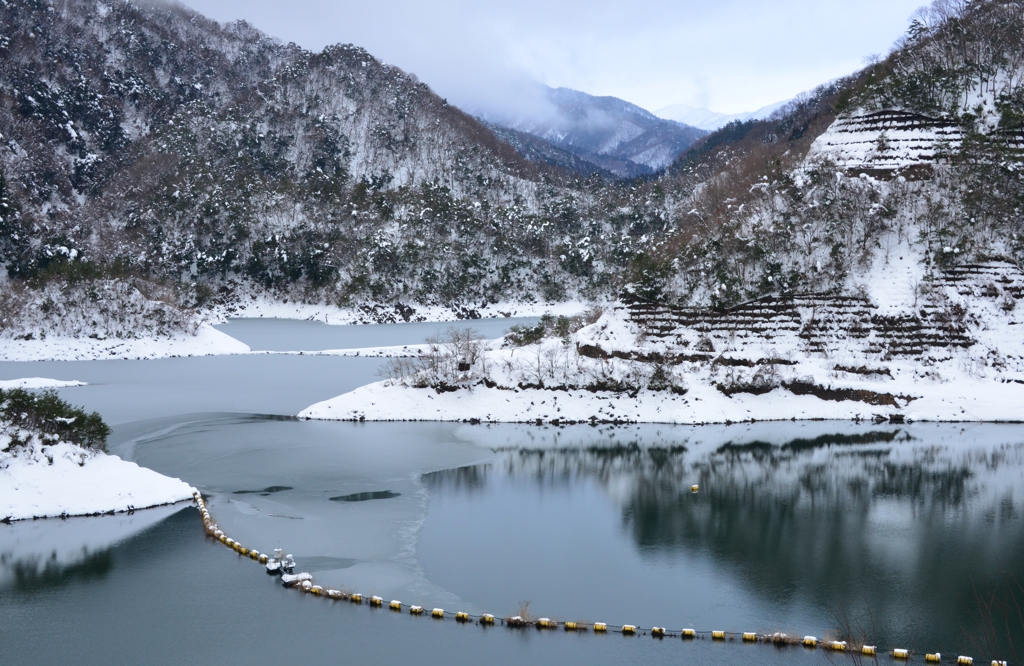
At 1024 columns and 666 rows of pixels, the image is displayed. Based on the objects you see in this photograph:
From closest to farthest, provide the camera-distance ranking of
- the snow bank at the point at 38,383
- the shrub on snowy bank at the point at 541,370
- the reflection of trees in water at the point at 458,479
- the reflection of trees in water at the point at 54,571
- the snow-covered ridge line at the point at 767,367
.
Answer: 1. the reflection of trees in water at the point at 54,571
2. the reflection of trees in water at the point at 458,479
3. the snow-covered ridge line at the point at 767,367
4. the shrub on snowy bank at the point at 541,370
5. the snow bank at the point at 38,383

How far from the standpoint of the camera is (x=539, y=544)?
69.5ft

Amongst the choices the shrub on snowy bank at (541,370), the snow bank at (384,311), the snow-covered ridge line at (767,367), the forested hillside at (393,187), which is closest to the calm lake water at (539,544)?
the snow-covered ridge line at (767,367)

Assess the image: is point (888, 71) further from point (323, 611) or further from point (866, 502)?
point (323, 611)

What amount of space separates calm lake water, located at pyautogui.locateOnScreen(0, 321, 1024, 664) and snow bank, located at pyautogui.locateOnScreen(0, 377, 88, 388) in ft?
34.5

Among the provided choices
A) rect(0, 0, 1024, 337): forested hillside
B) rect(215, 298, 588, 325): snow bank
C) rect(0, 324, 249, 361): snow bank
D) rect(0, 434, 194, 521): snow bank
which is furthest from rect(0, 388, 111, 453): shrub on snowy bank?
rect(215, 298, 588, 325): snow bank

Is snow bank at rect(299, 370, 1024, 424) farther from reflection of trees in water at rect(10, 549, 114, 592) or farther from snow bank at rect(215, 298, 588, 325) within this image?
snow bank at rect(215, 298, 588, 325)

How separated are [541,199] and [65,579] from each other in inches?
3643

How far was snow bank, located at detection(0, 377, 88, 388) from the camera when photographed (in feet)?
136

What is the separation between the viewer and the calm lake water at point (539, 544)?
1542cm

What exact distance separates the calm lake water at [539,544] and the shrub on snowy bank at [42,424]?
304 centimetres

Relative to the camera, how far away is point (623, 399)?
3891 centimetres

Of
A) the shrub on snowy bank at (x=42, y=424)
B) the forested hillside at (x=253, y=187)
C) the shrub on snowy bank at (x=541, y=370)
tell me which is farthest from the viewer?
the forested hillside at (x=253, y=187)

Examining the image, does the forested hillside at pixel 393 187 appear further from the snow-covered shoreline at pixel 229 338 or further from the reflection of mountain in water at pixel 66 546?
the reflection of mountain in water at pixel 66 546

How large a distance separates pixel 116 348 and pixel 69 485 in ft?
126
